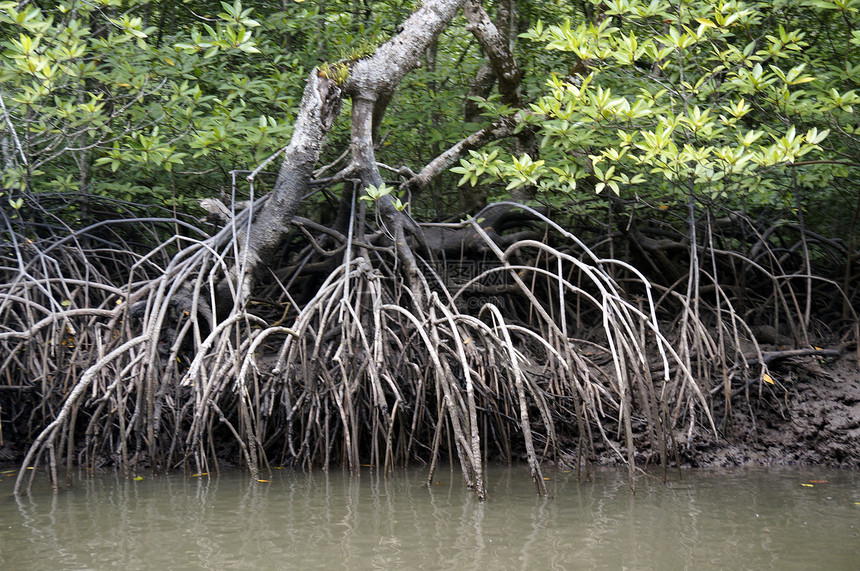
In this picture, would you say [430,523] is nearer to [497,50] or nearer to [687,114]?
[687,114]

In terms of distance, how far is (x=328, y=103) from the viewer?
16.4 ft

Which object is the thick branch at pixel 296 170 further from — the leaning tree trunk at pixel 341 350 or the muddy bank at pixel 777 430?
the muddy bank at pixel 777 430

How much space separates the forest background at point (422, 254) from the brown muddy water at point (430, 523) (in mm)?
224

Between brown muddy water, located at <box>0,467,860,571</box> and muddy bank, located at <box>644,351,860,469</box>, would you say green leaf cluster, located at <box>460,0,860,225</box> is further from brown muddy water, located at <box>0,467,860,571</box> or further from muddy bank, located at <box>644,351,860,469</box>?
brown muddy water, located at <box>0,467,860,571</box>

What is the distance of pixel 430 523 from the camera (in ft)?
11.6

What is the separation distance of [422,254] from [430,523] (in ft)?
8.41

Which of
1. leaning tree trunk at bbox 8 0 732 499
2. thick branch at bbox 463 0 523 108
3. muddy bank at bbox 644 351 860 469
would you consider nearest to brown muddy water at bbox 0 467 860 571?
leaning tree trunk at bbox 8 0 732 499

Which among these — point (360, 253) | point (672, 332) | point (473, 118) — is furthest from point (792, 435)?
point (473, 118)

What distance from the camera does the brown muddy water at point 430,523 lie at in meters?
3.03

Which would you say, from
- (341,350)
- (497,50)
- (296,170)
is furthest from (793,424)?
(296,170)

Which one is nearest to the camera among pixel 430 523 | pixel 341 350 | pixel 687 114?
pixel 430 523

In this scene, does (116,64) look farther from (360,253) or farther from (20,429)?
(20,429)

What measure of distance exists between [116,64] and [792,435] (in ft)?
17.2

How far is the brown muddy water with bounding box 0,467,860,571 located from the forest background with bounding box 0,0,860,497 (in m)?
0.22
